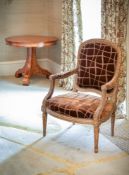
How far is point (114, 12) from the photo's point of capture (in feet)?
11.7

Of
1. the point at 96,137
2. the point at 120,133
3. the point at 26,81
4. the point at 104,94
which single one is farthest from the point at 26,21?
the point at 96,137

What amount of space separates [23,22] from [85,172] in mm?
3460

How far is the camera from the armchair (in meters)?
3.04

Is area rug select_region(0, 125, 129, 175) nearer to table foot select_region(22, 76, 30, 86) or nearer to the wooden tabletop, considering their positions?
table foot select_region(22, 76, 30, 86)

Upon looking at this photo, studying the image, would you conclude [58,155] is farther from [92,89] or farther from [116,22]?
[116,22]

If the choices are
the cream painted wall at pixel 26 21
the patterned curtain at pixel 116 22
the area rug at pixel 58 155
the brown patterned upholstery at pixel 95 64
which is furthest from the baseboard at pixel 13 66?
the area rug at pixel 58 155

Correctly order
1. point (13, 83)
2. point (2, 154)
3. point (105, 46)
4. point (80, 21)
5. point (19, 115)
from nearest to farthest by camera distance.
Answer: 1. point (2, 154)
2. point (105, 46)
3. point (19, 115)
4. point (80, 21)
5. point (13, 83)

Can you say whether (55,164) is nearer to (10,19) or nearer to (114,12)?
(114,12)

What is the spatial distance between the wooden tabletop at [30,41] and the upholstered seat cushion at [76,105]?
1.83 m

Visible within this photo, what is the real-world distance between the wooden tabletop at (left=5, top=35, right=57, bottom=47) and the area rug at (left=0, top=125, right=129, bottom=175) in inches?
69.7

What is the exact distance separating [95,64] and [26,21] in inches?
101

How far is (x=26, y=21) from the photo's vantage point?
5.62m

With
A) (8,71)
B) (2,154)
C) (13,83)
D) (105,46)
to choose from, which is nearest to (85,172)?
(2,154)

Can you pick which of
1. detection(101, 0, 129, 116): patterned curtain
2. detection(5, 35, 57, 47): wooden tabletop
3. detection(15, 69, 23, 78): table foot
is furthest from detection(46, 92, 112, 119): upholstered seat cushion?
detection(15, 69, 23, 78): table foot
